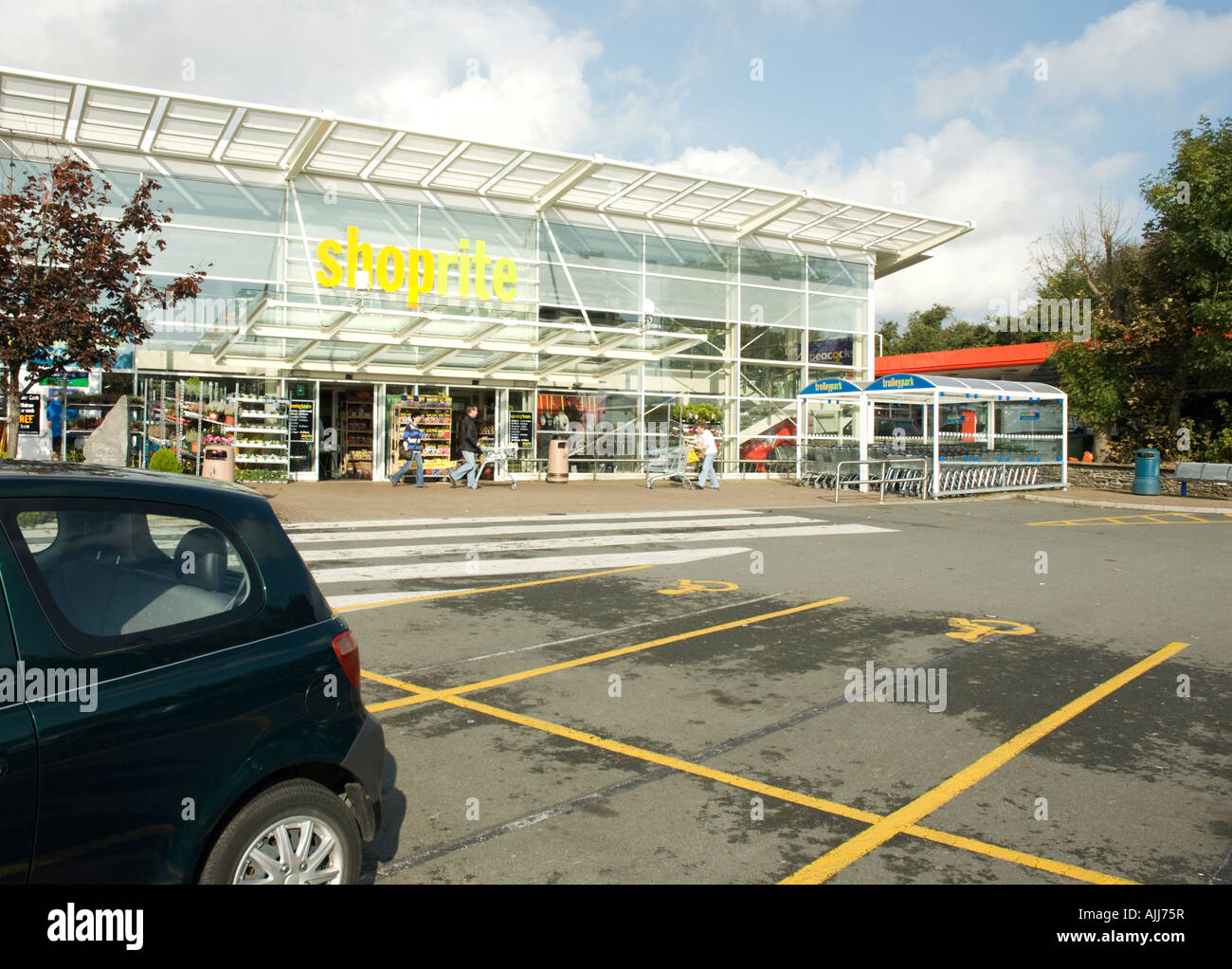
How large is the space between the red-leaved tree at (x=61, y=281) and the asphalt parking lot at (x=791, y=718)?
4.75 meters

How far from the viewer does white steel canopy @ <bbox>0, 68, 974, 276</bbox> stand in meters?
20.5

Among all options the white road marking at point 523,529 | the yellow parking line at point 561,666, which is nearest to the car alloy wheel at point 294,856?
the yellow parking line at point 561,666

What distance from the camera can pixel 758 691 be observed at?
6.30 m

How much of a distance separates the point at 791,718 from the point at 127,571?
392cm

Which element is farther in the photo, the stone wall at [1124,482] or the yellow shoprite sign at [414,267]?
the yellow shoprite sign at [414,267]

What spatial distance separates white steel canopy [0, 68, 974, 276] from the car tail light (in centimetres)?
2025

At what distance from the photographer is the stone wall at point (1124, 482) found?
2419 cm

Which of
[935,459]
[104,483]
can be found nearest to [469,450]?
[935,459]

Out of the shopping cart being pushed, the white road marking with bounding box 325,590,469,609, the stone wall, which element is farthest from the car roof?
the stone wall

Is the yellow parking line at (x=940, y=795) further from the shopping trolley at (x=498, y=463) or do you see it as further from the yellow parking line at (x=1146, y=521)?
the shopping trolley at (x=498, y=463)

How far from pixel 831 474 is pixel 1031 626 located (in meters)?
17.5

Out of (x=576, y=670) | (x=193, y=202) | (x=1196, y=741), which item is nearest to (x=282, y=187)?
(x=193, y=202)
